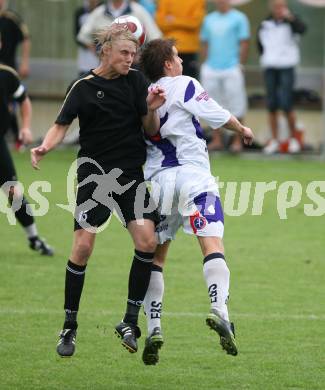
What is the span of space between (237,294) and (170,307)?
67 cm

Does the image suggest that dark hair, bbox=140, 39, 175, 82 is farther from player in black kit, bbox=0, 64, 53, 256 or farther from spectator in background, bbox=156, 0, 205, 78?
spectator in background, bbox=156, 0, 205, 78

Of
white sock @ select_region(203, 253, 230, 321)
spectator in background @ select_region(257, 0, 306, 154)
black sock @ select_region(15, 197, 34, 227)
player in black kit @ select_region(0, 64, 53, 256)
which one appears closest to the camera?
white sock @ select_region(203, 253, 230, 321)

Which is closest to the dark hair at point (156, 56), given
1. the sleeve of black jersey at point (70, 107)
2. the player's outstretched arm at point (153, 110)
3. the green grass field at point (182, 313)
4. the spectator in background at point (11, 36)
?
the player's outstretched arm at point (153, 110)

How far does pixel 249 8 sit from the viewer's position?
18359 millimetres

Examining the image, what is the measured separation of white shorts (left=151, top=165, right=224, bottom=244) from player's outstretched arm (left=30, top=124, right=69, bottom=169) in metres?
0.62

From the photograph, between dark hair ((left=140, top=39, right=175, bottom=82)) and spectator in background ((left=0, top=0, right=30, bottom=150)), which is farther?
spectator in background ((left=0, top=0, right=30, bottom=150))

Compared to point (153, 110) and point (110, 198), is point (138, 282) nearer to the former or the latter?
point (110, 198)

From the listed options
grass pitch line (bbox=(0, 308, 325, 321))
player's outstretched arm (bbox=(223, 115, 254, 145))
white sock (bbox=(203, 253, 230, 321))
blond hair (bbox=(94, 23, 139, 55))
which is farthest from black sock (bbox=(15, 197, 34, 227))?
white sock (bbox=(203, 253, 230, 321))

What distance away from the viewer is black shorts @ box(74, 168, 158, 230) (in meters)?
6.69

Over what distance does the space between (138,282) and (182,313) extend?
1.46 meters

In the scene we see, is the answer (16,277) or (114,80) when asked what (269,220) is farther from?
(114,80)

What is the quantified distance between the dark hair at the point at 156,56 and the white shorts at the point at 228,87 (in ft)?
33.0

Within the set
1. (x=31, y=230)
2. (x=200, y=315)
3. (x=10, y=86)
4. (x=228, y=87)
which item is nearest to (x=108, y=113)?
(x=200, y=315)

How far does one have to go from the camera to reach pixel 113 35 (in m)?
6.61
